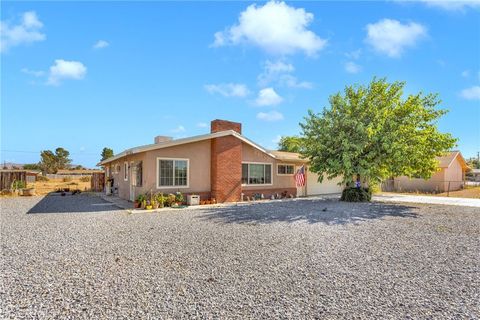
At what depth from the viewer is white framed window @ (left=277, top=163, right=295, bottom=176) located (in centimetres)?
1841

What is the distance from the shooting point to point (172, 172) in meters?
13.8

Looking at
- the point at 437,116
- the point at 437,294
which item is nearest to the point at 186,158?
the point at 437,294

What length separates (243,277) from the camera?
455 cm

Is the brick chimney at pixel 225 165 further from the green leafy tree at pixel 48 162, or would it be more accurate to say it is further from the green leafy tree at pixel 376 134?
the green leafy tree at pixel 48 162

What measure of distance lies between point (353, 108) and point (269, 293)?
1328 cm

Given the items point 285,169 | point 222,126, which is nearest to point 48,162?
point 222,126

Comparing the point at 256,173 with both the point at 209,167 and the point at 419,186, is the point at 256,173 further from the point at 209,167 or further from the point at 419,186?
the point at 419,186

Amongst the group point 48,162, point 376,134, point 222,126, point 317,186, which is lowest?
point 317,186

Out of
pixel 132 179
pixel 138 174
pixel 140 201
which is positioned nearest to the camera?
pixel 140 201

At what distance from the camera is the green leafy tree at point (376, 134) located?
13805 mm

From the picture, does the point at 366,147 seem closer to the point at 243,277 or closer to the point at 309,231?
the point at 309,231

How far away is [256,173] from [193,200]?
486cm

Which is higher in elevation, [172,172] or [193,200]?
[172,172]

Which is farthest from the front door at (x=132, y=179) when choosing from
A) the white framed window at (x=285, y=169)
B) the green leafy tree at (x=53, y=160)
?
the green leafy tree at (x=53, y=160)
